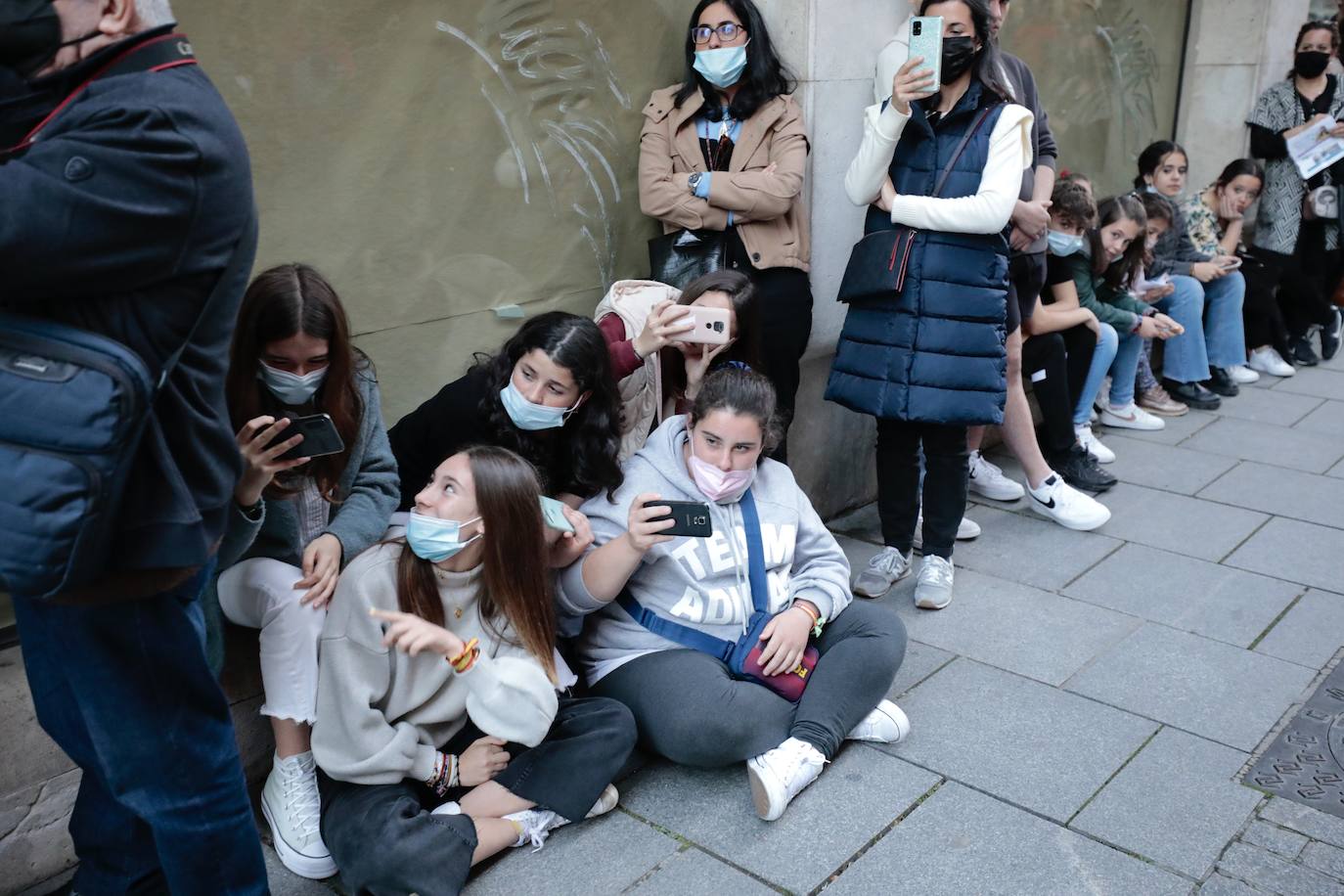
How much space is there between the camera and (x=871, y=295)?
3.84m

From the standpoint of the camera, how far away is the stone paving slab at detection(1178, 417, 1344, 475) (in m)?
5.39

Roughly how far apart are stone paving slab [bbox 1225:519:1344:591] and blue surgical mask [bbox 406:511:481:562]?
3025 mm

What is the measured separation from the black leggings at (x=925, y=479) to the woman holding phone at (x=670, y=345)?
0.68 metres

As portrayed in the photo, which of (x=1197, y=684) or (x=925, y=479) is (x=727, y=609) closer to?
(x=925, y=479)

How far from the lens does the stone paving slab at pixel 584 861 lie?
8.48ft

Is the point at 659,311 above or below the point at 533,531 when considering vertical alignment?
above

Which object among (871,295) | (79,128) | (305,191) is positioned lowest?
(871,295)

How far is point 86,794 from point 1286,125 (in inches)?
277

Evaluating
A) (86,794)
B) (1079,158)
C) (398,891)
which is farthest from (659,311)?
(1079,158)

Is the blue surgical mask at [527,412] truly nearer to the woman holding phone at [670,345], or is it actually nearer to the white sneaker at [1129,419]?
the woman holding phone at [670,345]

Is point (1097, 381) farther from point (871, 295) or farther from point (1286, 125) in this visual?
point (1286, 125)

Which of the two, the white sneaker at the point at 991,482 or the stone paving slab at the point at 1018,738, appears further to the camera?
the white sneaker at the point at 991,482

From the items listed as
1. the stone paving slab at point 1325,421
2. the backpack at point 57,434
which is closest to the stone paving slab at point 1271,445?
the stone paving slab at point 1325,421

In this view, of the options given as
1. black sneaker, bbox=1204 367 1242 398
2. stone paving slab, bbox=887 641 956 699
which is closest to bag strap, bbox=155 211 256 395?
stone paving slab, bbox=887 641 956 699
